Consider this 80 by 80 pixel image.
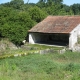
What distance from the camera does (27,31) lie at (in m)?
27.5

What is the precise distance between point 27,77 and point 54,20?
1635 cm

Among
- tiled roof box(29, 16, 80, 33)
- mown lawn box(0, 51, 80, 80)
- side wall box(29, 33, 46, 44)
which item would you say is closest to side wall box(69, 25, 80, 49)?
tiled roof box(29, 16, 80, 33)

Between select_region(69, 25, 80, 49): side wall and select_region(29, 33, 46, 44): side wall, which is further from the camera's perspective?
select_region(29, 33, 46, 44): side wall

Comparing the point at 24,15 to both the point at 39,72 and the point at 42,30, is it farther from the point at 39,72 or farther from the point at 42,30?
the point at 39,72

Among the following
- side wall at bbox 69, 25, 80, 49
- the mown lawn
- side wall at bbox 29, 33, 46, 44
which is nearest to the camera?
the mown lawn

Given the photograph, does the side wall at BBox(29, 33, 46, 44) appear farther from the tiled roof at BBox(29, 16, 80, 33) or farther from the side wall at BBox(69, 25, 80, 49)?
the side wall at BBox(69, 25, 80, 49)

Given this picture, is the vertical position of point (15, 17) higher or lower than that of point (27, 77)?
higher

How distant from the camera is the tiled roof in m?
24.9

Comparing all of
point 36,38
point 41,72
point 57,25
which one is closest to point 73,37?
point 57,25

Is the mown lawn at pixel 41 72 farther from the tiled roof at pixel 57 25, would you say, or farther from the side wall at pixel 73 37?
the tiled roof at pixel 57 25

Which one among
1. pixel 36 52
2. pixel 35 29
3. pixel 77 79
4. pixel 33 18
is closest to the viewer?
pixel 77 79

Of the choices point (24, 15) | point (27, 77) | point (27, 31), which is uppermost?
point (24, 15)

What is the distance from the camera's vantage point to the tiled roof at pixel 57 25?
A: 24.9 m

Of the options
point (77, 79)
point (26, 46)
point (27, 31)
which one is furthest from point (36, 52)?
point (77, 79)
